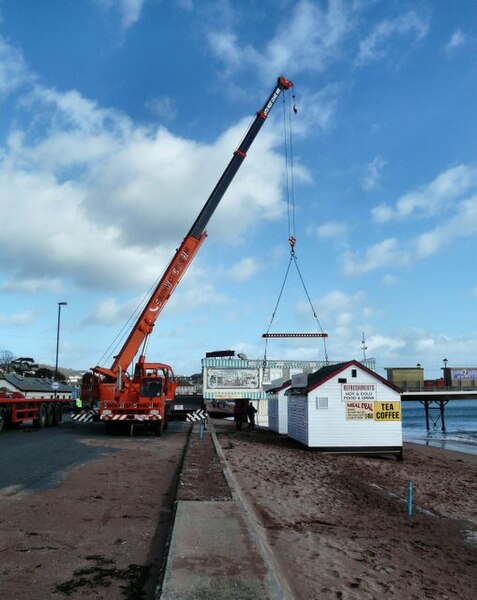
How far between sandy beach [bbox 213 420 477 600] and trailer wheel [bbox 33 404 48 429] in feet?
40.8

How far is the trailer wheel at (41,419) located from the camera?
26453mm

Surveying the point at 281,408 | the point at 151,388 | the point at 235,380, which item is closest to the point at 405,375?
the point at 235,380

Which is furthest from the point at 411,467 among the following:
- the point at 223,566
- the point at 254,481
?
the point at 223,566

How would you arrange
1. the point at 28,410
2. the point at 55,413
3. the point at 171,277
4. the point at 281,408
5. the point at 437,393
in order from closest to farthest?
the point at 171,277 < the point at 28,410 < the point at 281,408 < the point at 55,413 < the point at 437,393

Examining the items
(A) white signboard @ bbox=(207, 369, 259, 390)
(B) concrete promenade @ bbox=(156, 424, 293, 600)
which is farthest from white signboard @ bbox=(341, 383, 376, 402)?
(A) white signboard @ bbox=(207, 369, 259, 390)

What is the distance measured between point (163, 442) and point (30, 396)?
879 cm

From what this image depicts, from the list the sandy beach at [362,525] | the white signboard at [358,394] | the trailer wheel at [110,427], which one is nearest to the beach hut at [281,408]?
the white signboard at [358,394]

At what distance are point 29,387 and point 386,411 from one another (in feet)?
53.5

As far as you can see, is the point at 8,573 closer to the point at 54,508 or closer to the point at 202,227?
the point at 54,508

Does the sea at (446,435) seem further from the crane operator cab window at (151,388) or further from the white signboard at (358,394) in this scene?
the crane operator cab window at (151,388)

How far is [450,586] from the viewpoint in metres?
6.52

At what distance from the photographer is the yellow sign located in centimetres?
2053

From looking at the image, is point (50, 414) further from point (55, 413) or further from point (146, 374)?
point (146, 374)

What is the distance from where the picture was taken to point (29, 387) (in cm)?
2564
